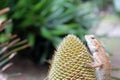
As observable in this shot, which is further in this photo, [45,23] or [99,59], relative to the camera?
[45,23]

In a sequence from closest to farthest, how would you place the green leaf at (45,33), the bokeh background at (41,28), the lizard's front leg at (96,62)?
1. the lizard's front leg at (96,62)
2. the bokeh background at (41,28)
3. the green leaf at (45,33)

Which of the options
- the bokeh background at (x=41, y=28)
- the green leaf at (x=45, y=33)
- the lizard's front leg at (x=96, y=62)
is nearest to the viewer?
the lizard's front leg at (x=96, y=62)

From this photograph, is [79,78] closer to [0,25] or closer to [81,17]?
[0,25]

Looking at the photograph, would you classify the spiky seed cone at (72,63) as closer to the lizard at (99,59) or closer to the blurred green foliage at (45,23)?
the lizard at (99,59)

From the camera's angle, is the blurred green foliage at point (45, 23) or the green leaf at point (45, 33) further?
the green leaf at point (45, 33)

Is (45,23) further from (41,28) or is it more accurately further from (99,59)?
(99,59)

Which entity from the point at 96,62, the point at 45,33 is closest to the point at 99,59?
the point at 96,62

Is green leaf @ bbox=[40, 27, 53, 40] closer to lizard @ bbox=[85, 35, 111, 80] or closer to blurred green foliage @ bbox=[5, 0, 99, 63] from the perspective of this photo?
blurred green foliage @ bbox=[5, 0, 99, 63]

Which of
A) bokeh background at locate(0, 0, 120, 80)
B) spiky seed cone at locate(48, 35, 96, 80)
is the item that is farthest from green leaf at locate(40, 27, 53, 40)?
spiky seed cone at locate(48, 35, 96, 80)

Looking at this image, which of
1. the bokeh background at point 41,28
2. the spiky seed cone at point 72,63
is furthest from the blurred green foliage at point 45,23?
the spiky seed cone at point 72,63
